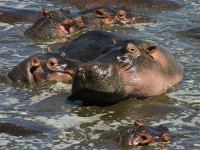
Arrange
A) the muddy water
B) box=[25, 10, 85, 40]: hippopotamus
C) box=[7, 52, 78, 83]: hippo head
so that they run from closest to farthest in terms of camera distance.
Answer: the muddy water → box=[7, 52, 78, 83]: hippo head → box=[25, 10, 85, 40]: hippopotamus

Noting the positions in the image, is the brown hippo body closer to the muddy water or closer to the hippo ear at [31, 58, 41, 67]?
the muddy water

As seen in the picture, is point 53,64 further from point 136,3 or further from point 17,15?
point 136,3

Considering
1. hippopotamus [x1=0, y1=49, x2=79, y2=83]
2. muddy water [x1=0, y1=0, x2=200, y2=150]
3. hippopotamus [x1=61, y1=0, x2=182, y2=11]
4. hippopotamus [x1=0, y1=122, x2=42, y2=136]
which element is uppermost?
hippopotamus [x1=61, y1=0, x2=182, y2=11]

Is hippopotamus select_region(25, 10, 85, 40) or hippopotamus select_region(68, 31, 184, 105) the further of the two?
hippopotamus select_region(25, 10, 85, 40)

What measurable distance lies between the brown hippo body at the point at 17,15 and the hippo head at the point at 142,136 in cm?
626

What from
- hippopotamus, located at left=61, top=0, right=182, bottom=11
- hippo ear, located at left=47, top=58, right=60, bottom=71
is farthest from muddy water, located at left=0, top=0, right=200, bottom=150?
hippopotamus, located at left=61, top=0, right=182, bottom=11

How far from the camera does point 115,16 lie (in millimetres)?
12172

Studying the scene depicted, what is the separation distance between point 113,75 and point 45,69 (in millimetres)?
1381

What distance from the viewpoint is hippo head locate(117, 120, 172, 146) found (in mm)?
6203

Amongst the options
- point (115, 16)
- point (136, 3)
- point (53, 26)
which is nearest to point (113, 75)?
point (53, 26)

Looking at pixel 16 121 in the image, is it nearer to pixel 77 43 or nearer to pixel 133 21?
pixel 77 43

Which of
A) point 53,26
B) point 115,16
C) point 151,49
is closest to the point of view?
point 151,49

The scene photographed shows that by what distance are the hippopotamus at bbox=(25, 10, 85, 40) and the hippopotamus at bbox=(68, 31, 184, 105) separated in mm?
3155

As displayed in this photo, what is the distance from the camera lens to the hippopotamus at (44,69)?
8359 millimetres
